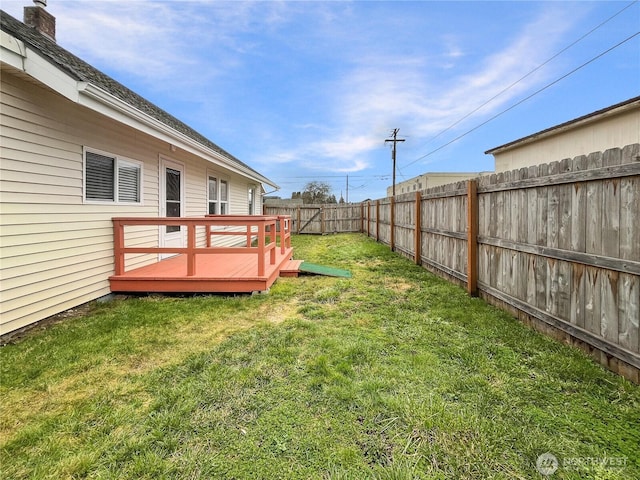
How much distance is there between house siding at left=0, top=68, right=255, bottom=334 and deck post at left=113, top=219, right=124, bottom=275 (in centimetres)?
7

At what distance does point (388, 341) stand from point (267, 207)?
1501cm

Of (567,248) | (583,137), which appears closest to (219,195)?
(567,248)

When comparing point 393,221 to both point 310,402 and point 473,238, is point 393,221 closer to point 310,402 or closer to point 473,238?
point 473,238

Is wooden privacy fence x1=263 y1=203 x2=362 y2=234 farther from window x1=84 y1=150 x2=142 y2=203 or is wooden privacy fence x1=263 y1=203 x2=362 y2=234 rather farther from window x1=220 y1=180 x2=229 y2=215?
window x1=84 y1=150 x2=142 y2=203

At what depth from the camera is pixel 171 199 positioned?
271 inches

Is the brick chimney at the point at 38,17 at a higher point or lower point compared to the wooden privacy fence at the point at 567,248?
higher

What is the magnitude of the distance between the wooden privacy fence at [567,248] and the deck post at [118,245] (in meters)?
5.50

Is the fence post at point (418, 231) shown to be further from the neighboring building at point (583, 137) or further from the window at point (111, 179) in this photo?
the window at point (111, 179)

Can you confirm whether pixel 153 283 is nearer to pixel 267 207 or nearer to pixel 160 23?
pixel 160 23

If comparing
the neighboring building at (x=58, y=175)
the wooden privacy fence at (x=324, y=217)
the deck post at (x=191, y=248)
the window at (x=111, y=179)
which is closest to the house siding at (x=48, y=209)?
the neighboring building at (x=58, y=175)

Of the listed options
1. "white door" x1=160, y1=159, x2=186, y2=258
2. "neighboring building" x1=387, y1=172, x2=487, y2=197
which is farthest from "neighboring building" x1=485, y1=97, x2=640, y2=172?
"neighboring building" x1=387, y1=172, x2=487, y2=197

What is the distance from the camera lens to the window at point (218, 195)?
9.33 meters

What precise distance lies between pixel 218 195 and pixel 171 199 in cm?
291

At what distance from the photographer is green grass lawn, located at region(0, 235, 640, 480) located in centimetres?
157
